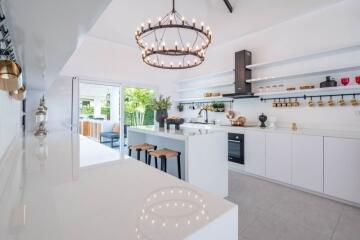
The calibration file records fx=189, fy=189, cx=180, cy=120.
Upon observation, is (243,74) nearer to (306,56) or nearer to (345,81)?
(306,56)

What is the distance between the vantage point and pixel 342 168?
2.75 meters

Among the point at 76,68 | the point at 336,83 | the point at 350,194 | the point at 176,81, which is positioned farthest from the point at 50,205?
the point at 176,81

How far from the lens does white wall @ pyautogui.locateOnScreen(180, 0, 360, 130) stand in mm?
3209

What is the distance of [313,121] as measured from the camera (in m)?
3.62

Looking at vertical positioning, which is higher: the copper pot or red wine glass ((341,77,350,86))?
red wine glass ((341,77,350,86))

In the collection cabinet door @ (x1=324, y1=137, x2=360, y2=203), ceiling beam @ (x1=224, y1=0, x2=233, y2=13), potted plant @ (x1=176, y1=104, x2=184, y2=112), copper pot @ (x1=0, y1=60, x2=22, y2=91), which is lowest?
cabinet door @ (x1=324, y1=137, x2=360, y2=203)

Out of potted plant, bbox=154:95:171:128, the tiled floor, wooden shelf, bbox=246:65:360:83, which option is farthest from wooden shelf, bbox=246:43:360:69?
the tiled floor

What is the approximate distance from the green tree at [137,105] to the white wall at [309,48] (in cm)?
281

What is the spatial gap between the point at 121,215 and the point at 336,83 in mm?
3971

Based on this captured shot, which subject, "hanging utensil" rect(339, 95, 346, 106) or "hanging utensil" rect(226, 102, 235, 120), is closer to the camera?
"hanging utensil" rect(339, 95, 346, 106)

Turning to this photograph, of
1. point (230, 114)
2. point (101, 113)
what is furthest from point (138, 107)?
point (101, 113)

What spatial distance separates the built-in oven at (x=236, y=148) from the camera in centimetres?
403


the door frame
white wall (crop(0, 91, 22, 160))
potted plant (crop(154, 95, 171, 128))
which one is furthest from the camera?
the door frame

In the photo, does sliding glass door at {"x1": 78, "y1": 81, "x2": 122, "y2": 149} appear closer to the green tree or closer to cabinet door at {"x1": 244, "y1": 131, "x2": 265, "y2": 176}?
the green tree
